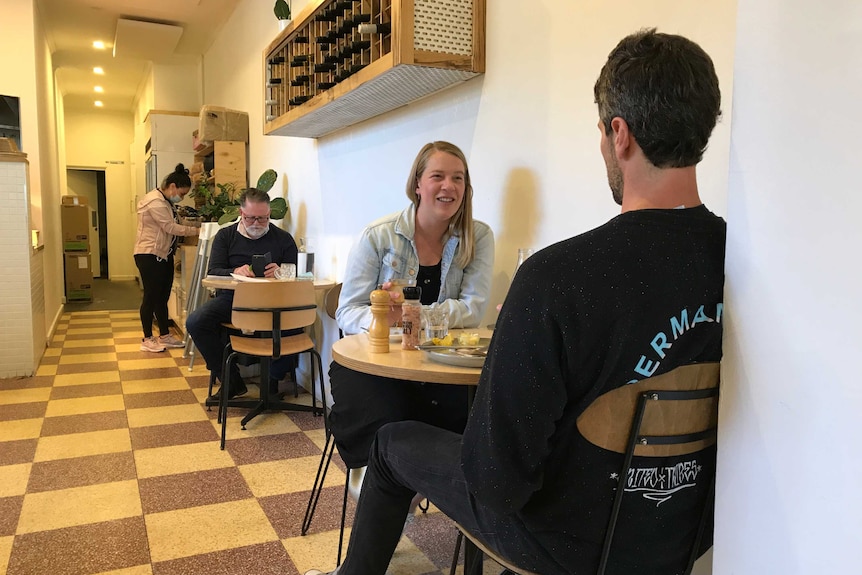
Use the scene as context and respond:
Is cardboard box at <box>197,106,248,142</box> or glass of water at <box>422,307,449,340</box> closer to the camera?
glass of water at <box>422,307,449,340</box>

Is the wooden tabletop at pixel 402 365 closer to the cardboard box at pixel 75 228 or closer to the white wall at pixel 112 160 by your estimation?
the cardboard box at pixel 75 228

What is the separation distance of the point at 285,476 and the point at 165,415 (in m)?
1.28

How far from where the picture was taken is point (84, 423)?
3557mm

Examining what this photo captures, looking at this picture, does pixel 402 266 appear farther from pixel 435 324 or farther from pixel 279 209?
pixel 279 209

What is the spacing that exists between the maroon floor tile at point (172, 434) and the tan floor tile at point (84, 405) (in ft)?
1.72

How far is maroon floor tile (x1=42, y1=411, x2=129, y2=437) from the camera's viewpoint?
3.43 m

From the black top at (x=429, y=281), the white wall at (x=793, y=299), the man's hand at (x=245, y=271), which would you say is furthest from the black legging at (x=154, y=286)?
the white wall at (x=793, y=299)

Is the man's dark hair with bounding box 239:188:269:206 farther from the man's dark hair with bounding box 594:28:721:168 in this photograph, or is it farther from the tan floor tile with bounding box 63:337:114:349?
the man's dark hair with bounding box 594:28:721:168

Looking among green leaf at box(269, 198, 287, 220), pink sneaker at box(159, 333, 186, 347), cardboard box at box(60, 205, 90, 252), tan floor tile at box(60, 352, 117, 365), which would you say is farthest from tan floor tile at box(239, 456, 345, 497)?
cardboard box at box(60, 205, 90, 252)

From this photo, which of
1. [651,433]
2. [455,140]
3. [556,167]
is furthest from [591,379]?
[455,140]

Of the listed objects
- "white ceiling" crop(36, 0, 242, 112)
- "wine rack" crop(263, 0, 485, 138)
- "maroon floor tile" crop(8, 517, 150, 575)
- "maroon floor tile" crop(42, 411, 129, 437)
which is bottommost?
"maroon floor tile" crop(42, 411, 129, 437)

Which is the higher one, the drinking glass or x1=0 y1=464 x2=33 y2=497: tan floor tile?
the drinking glass

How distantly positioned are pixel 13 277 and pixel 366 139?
295cm

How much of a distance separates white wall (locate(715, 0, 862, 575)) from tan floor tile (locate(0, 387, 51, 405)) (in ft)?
13.9
